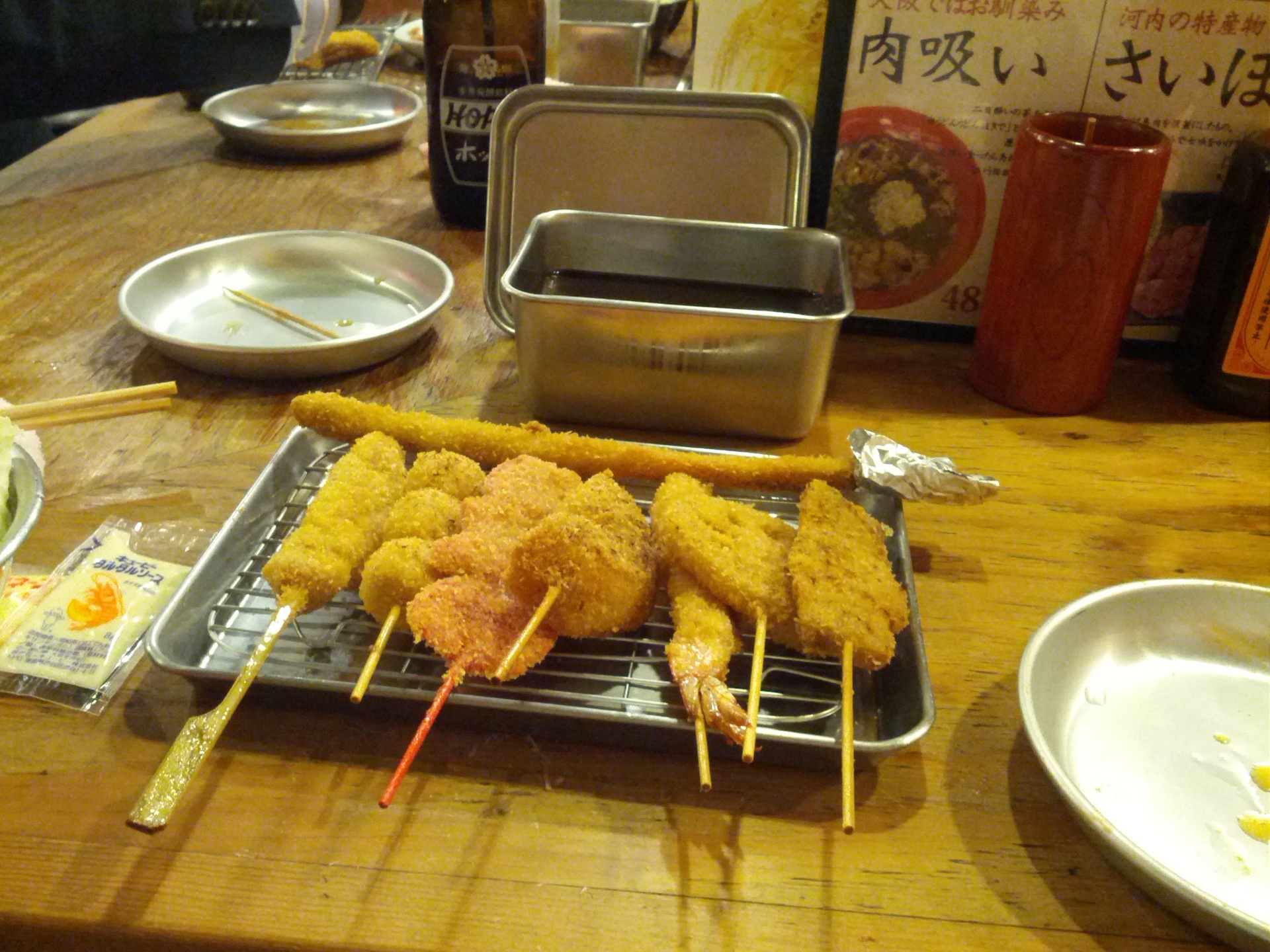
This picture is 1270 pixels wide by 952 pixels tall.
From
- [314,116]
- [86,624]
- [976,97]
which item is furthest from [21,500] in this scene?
[314,116]

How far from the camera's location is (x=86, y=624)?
1222 mm

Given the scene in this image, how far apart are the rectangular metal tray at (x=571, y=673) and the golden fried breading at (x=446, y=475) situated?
0.70 ft

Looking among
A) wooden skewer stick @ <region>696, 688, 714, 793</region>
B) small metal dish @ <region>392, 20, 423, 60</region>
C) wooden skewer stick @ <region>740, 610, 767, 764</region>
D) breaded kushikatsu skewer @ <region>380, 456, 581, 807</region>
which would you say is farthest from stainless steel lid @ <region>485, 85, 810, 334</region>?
small metal dish @ <region>392, 20, 423, 60</region>

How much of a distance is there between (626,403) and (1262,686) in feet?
3.52

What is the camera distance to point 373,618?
124cm

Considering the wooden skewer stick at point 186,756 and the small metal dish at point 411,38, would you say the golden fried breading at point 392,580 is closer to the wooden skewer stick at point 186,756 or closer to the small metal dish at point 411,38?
the wooden skewer stick at point 186,756

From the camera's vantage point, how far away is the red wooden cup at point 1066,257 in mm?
Result: 1600

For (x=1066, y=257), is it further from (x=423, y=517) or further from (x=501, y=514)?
(x=423, y=517)

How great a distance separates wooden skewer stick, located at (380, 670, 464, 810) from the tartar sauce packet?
0.43 metres

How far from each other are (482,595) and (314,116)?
274 cm

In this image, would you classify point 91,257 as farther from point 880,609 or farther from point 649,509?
point 880,609

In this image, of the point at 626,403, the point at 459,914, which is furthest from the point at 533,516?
the point at 459,914

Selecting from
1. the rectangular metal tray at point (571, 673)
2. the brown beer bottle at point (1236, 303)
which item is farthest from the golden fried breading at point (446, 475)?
the brown beer bottle at point (1236, 303)

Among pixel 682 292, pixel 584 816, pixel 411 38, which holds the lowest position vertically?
pixel 584 816
